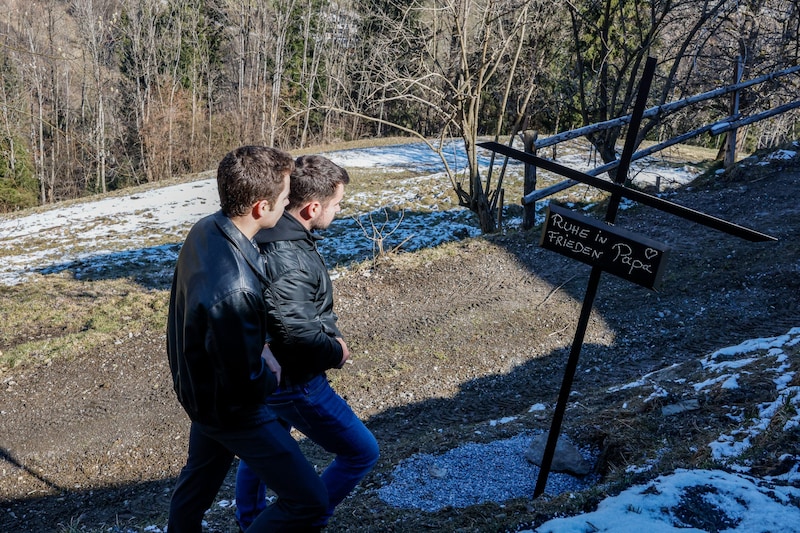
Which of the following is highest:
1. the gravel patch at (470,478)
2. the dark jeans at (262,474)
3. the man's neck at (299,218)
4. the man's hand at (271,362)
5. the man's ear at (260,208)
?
the man's ear at (260,208)

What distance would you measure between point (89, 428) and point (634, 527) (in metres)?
5.01

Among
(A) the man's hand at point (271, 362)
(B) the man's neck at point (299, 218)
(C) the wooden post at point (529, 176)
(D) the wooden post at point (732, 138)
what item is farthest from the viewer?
(D) the wooden post at point (732, 138)

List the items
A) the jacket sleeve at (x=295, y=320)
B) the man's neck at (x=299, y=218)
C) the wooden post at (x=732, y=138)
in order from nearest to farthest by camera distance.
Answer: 1. the jacket sleeve at (x=295, y=320)
2. the man's neck at (x=299, y=218)
3. the wooden post at (x=732, y=138)

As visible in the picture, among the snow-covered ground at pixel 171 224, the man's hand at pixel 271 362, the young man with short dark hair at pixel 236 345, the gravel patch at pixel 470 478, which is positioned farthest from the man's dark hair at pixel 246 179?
the snow-covered ground at pixel 171 224

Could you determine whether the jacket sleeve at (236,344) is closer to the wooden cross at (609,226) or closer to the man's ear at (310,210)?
the man's ear at (310,210)

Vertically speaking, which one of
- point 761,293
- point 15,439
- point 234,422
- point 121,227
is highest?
point 234,422

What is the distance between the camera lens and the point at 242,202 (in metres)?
2.46

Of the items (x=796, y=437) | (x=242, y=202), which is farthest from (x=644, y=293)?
(x=242, y=202)

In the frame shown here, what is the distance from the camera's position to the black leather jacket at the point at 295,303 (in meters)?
2.68

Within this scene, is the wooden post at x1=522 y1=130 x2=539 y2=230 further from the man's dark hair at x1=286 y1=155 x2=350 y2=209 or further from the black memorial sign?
the man's dark hair at x1=286 y1=155 x2=350 y2=209

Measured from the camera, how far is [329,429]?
2.83 metres

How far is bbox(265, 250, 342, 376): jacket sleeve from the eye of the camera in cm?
267

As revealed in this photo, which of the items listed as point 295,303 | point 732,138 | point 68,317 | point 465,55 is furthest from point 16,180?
point 295,303

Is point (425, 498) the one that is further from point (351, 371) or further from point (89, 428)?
point (89, 428)
